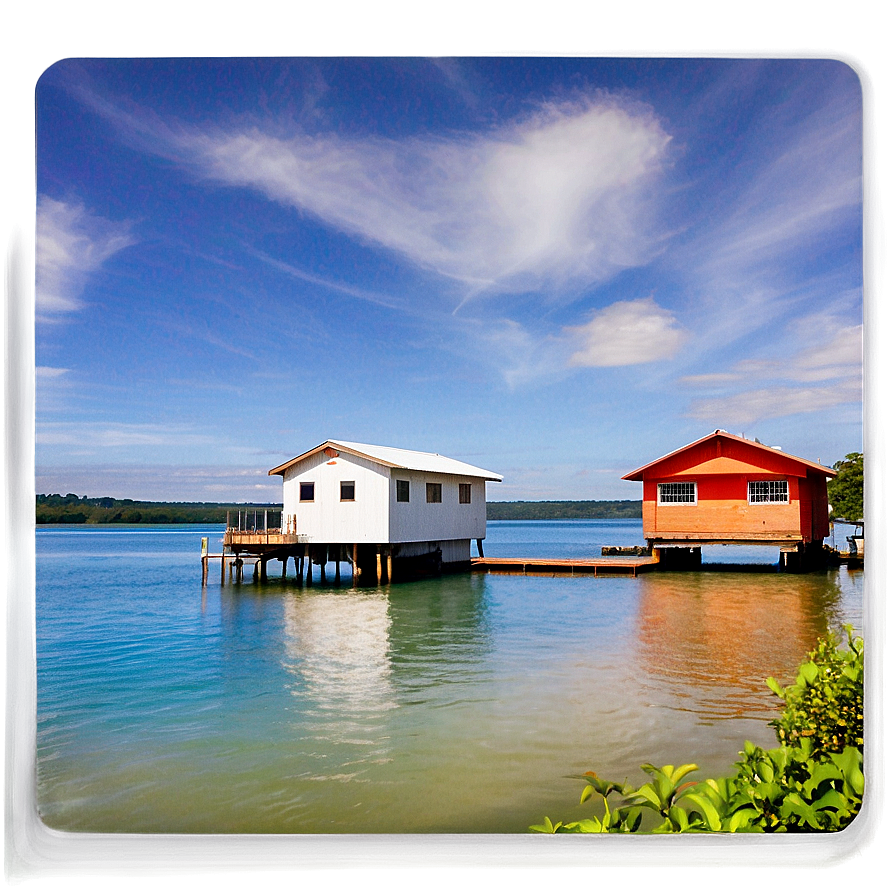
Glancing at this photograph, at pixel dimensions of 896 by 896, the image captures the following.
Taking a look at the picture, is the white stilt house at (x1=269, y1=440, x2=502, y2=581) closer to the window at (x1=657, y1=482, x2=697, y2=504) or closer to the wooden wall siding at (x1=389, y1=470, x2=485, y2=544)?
the wooden wall siding at (x1=389, y1=470, x2=485, y2=544)

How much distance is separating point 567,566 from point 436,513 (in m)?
5.24

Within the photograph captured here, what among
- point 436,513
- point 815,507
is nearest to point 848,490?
point 815,507

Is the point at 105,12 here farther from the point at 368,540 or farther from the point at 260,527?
the point at 260,527

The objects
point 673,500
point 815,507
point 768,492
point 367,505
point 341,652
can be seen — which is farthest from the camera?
point 815,507

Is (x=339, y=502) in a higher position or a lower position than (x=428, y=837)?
higher

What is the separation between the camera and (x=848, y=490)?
32719mm

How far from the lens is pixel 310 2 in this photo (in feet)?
8.67

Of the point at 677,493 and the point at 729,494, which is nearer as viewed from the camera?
the point at 729,494

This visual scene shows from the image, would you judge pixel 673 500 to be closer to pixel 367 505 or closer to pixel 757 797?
pixel 367 505

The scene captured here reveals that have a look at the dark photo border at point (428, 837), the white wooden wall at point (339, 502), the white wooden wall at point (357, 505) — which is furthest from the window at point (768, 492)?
the dark photo border at point (428, 837)

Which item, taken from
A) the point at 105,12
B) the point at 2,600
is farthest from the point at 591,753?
the point at 105,12

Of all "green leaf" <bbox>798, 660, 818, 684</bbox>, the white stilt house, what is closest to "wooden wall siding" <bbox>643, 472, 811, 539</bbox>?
the white stilt house

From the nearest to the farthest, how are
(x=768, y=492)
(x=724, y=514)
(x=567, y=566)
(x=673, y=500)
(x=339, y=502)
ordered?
(x=339, y=502) → (x=768, y=492) → (x=724, y=514) → (x=567, y=566) → (x=673, y=500)

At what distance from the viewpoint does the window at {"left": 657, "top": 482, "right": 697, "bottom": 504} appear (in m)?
26.4
